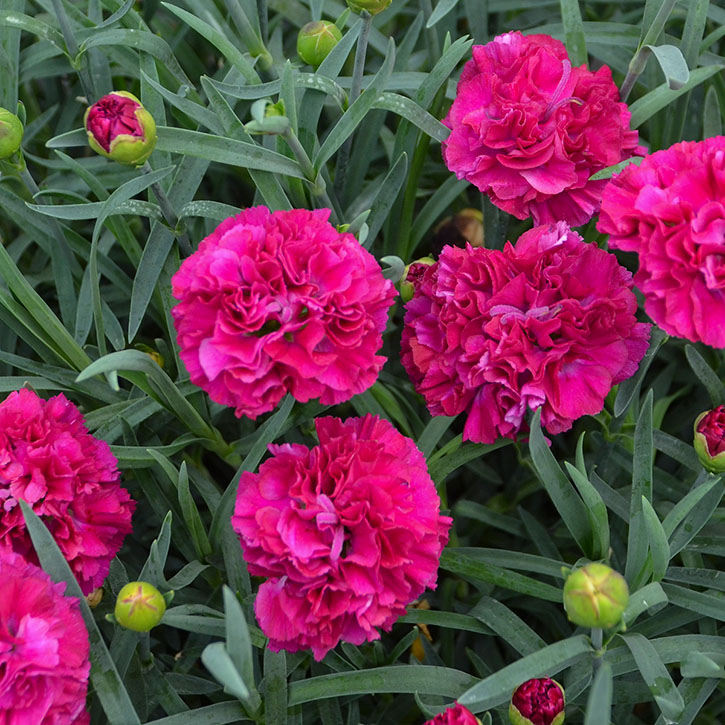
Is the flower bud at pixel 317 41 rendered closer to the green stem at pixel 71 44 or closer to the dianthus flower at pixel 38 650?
the green stem at pixel 71 44

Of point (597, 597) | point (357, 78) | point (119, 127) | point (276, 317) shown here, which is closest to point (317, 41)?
point (357, 78)

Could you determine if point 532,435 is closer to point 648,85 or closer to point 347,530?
point 347,530

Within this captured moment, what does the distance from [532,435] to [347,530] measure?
0.59ft

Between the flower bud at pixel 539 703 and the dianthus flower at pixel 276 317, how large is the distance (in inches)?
12.1

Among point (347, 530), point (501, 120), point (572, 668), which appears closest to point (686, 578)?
point (572, 668)

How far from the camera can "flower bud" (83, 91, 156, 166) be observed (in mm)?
731

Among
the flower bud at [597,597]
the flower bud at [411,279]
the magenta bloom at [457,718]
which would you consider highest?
the flower bud at [411,279]

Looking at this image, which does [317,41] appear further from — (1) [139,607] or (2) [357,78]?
(1) [139,607]

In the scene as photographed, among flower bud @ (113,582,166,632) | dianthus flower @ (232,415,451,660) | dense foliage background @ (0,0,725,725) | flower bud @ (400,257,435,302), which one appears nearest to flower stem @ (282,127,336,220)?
dense foliage background @ (0,0,725,725)

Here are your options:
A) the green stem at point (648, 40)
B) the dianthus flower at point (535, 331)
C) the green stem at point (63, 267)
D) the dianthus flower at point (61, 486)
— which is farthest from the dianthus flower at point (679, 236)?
the green stem at point (63, 267)

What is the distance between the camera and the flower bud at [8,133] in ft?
2.78

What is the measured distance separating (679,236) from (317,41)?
1.49 ft

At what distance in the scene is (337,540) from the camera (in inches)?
27.0

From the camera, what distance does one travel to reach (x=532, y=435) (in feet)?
2.39
